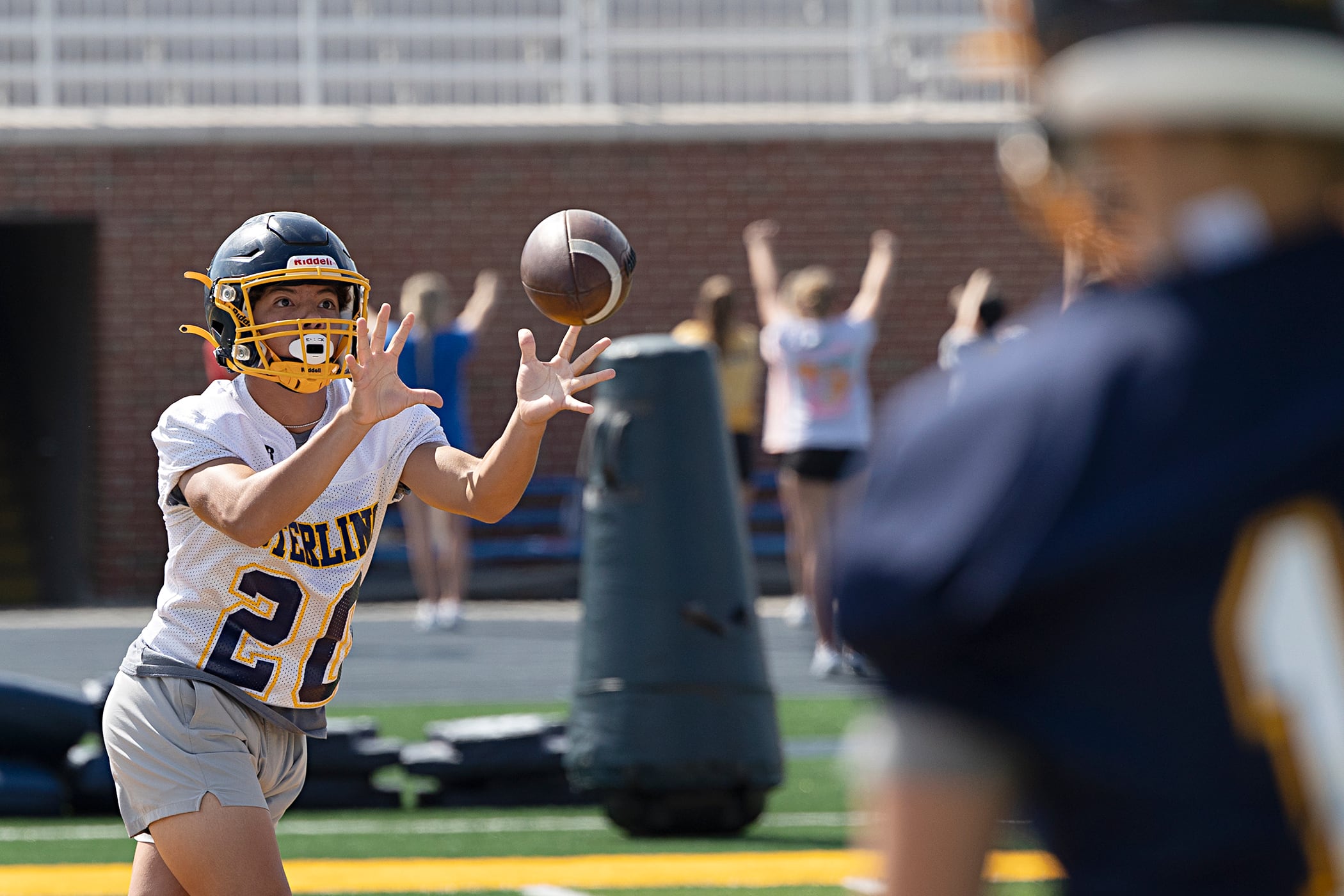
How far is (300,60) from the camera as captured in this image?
16344mm

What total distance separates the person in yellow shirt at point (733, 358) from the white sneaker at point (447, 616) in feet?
6.67

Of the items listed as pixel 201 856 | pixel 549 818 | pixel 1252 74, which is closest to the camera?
pixel 1252 74

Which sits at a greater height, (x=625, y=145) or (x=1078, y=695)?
(x=625, y=145)

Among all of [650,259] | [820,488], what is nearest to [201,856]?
[820,488]

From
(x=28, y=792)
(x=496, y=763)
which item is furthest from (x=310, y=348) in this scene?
(x=28, y=792)

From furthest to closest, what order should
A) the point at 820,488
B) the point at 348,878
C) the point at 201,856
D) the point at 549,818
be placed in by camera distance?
the point at 820,488, the point at 549,818, the point at 348,878, the point at 201,856

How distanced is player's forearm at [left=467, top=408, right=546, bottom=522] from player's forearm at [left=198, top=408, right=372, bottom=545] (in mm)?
370

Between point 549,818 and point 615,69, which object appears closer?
point 549,818

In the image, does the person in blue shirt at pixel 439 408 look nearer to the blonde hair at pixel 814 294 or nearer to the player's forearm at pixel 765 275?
the player's forearm at pixel 765 275

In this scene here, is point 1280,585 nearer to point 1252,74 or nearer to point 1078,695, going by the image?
point 1078,695

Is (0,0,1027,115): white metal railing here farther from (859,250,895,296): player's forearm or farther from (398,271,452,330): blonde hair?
(859,250,895,296): player's forearm

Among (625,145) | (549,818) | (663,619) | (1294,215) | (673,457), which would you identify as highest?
(625,145)

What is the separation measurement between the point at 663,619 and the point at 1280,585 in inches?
213

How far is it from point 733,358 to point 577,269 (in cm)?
757
